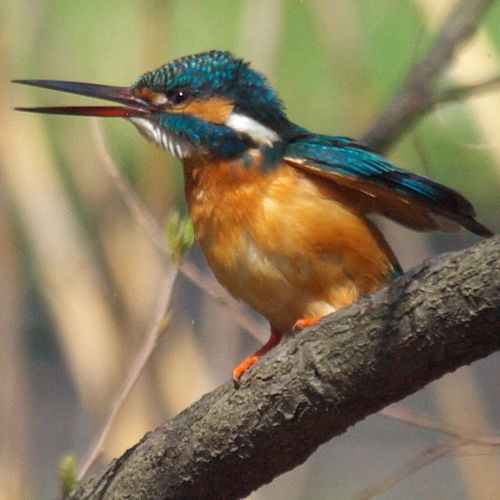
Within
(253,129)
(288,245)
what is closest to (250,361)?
(288,245)

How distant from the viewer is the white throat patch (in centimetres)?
351

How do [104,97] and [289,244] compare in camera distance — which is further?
[104,97]

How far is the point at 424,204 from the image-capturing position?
3285 millimetres

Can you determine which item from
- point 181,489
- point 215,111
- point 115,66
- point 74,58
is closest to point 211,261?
point 215,111

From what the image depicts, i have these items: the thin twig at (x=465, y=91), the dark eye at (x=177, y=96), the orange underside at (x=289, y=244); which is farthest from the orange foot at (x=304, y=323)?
A: the dark eye at (x=177, y=96)

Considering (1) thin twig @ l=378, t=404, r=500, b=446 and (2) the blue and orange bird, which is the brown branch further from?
(1) thin twig @ l=378, t=404, r=500, b=446

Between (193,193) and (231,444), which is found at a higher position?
(193,193)

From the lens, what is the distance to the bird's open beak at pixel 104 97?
3.43 metres

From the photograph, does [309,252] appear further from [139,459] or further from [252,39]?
[252,39]

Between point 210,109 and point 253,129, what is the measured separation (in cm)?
14

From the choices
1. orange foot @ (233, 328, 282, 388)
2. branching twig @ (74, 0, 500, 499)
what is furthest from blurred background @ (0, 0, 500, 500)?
branching twig @ (74, 0, 500, 499)

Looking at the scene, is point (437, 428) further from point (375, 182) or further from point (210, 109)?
point (210, 109)

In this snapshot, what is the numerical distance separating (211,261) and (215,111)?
1.40ft

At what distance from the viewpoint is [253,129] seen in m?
3.49
